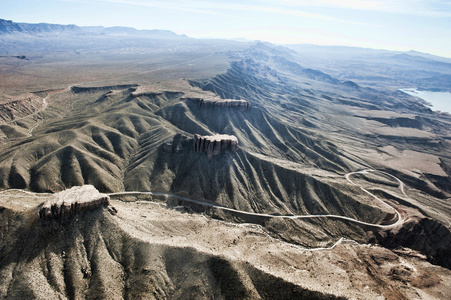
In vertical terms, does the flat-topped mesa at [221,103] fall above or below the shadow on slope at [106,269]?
above

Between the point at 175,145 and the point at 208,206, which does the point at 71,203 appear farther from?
the point at 175,145

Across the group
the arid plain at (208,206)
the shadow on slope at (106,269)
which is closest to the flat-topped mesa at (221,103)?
the arid plain at (208,206)

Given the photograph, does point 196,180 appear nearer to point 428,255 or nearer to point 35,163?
point 35,163

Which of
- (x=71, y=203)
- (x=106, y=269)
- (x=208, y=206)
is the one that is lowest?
(x=208, y=206)

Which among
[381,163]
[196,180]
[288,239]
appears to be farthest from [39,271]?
[381,163]

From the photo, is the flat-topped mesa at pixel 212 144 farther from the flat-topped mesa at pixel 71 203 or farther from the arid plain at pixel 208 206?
the flat-topped mesa at pixel 71 203

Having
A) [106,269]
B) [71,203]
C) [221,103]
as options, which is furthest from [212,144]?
[106,269]

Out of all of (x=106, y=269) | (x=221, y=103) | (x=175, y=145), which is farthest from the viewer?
(x=221, y=103)

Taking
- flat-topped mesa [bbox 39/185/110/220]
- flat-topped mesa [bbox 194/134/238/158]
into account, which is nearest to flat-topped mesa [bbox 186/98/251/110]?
flat-topped mesa [bbox 194/134/238/158]

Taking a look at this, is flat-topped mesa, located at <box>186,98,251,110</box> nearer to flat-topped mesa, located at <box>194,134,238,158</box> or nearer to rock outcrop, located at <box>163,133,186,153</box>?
rock outcrop, located at <box>163,133,186,153</box>
